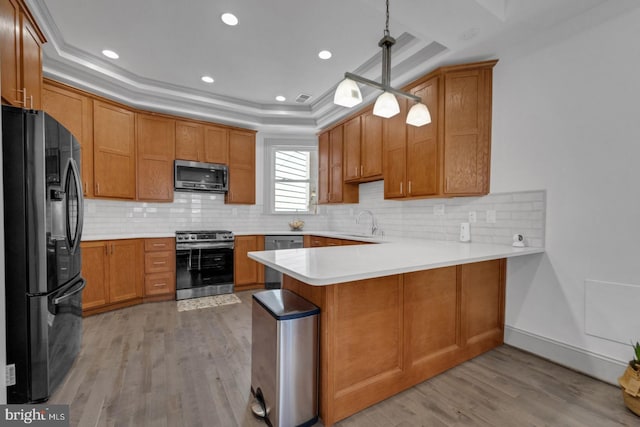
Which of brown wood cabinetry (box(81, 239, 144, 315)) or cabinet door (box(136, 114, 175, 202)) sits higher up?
cabinet door (box(136, 114, 175, 202))

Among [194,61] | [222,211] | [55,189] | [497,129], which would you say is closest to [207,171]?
[222,211]

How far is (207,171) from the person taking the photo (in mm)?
4352

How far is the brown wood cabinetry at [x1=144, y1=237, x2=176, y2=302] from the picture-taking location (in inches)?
148

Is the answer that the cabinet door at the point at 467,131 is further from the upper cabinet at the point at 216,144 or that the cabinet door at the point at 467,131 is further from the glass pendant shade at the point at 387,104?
the upper cabinet at the point at 216,144

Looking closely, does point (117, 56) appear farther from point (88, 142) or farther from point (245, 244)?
point (245, 244)

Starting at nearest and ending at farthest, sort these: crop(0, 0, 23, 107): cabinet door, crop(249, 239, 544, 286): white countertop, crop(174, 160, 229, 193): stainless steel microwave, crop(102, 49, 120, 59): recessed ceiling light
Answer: crop(249, 239, 544, 286): white countertop
crop(0, 0, 23, 107): cabinet door
crop(102, 49, 120, 59): recessed ceiling light
crop(174, 160, 229, 193): stainless steel microwave

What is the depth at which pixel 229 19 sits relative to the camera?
2490mm

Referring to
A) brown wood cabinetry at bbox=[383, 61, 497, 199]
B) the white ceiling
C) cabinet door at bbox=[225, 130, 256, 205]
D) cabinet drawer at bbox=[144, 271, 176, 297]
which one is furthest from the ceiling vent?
cabinet drawer at bbox=[144, 271, 176, 297]

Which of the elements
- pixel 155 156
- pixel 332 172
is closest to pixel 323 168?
pixel 332 172

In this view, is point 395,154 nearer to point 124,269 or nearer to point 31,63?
point 31,63

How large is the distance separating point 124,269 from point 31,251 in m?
2.04

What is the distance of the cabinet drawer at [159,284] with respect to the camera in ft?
12.3

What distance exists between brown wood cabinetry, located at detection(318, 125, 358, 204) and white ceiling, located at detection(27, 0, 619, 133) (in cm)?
78

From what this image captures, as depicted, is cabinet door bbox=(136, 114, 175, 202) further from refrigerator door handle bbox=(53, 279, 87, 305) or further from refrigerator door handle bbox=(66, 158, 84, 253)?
refrigerator door handle bbox=(53, 279, 87, 305)
